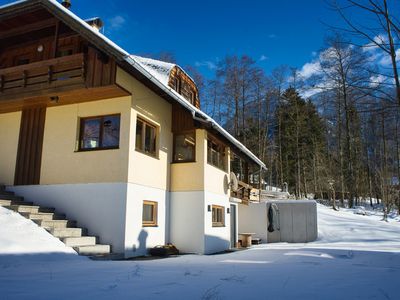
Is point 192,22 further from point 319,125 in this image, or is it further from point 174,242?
point 319,125

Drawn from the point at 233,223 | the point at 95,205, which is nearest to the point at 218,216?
the point at 233,223

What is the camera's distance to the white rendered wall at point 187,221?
459 inches

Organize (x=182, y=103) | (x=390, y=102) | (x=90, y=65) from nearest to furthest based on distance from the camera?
(x=390, y=102) < (x=90, y=65) < (x=182, y=103)

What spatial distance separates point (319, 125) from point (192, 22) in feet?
57.4

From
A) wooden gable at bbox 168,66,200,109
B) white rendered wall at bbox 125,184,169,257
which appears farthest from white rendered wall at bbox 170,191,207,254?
wooden gable at bbox 168,66,200,109

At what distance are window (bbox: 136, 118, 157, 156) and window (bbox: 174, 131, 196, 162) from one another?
116 centimetres

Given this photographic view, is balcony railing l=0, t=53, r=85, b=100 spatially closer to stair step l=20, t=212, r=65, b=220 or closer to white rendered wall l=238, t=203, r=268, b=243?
stair step l=20, t=212, r=65, b=220

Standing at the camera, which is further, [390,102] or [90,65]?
[90,65]

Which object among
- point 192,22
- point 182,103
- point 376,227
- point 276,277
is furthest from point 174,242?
point 192,22

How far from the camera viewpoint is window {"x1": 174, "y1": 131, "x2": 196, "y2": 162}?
12.5 m

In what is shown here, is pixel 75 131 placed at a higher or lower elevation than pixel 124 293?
higher

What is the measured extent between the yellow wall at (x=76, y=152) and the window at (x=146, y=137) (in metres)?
0.75

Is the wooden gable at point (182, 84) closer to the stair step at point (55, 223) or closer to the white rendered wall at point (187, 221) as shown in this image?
the white rendered wall at point (187, 221)

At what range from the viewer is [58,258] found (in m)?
7.40
